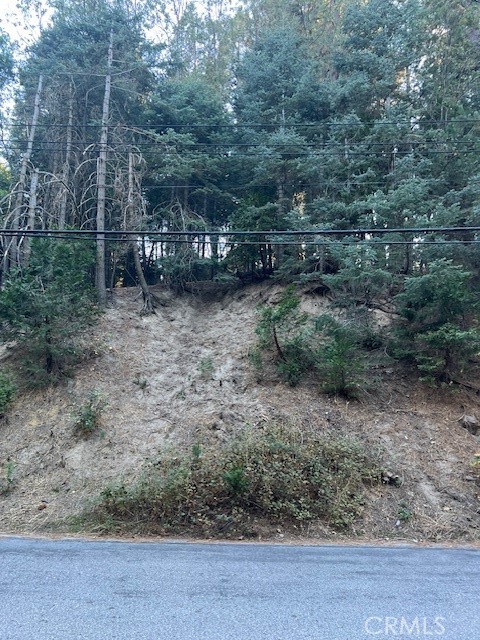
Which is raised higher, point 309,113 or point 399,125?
point 309,113

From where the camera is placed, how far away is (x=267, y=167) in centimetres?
1201

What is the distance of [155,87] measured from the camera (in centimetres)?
1441

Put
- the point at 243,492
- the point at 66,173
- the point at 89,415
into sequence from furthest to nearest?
1. the point at 66,173
2. the point at 89,415
3. the point at 243,492

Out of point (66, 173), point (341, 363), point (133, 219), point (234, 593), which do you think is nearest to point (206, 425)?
point (341, 363)

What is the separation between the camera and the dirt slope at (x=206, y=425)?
6.36 m

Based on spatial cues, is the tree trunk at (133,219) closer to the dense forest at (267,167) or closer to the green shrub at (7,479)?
the dense forest at (267,167)

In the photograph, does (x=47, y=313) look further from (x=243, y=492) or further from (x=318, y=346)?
(x=318, y=346)

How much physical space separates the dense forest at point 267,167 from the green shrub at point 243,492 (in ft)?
8.91

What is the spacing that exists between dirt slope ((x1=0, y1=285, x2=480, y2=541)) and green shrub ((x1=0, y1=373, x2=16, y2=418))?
0.21m

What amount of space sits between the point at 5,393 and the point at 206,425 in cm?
409

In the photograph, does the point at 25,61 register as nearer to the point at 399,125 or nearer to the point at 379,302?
the point at 399,125

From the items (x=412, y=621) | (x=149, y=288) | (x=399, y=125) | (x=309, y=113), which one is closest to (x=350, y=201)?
(x=399, y=125)

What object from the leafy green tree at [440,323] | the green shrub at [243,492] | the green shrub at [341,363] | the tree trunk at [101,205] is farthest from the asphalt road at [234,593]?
the tree trunk at [101,205]

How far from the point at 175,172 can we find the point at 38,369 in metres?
7.02
